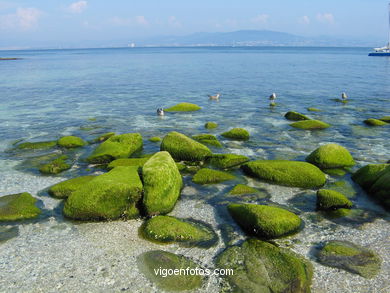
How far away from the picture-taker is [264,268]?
7723mm

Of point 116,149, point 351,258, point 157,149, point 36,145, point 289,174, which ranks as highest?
point 116,149

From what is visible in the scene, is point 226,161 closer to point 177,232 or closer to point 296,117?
point 177,232

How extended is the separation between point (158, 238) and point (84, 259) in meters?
1.99

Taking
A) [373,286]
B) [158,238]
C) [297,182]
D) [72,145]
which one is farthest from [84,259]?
[72,145]

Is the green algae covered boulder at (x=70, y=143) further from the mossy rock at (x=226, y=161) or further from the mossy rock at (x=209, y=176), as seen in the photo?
the mossy rock at (x=209, y=176)

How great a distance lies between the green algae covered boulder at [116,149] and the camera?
1503 centimetres

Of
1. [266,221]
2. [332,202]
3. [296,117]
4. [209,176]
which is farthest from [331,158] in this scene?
[296,117]

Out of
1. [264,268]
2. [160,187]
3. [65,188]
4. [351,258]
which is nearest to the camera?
[264,268]

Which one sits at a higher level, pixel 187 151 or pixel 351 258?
pixel 187 151

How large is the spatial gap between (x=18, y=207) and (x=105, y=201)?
308 cm

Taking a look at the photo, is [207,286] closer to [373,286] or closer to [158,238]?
[158,238]

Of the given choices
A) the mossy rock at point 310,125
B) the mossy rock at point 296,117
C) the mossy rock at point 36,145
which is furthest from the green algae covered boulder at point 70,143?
the mossy rock at point 296,117

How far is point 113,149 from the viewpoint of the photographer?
1538 cm

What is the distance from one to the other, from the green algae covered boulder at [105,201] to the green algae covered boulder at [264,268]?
137 inches
